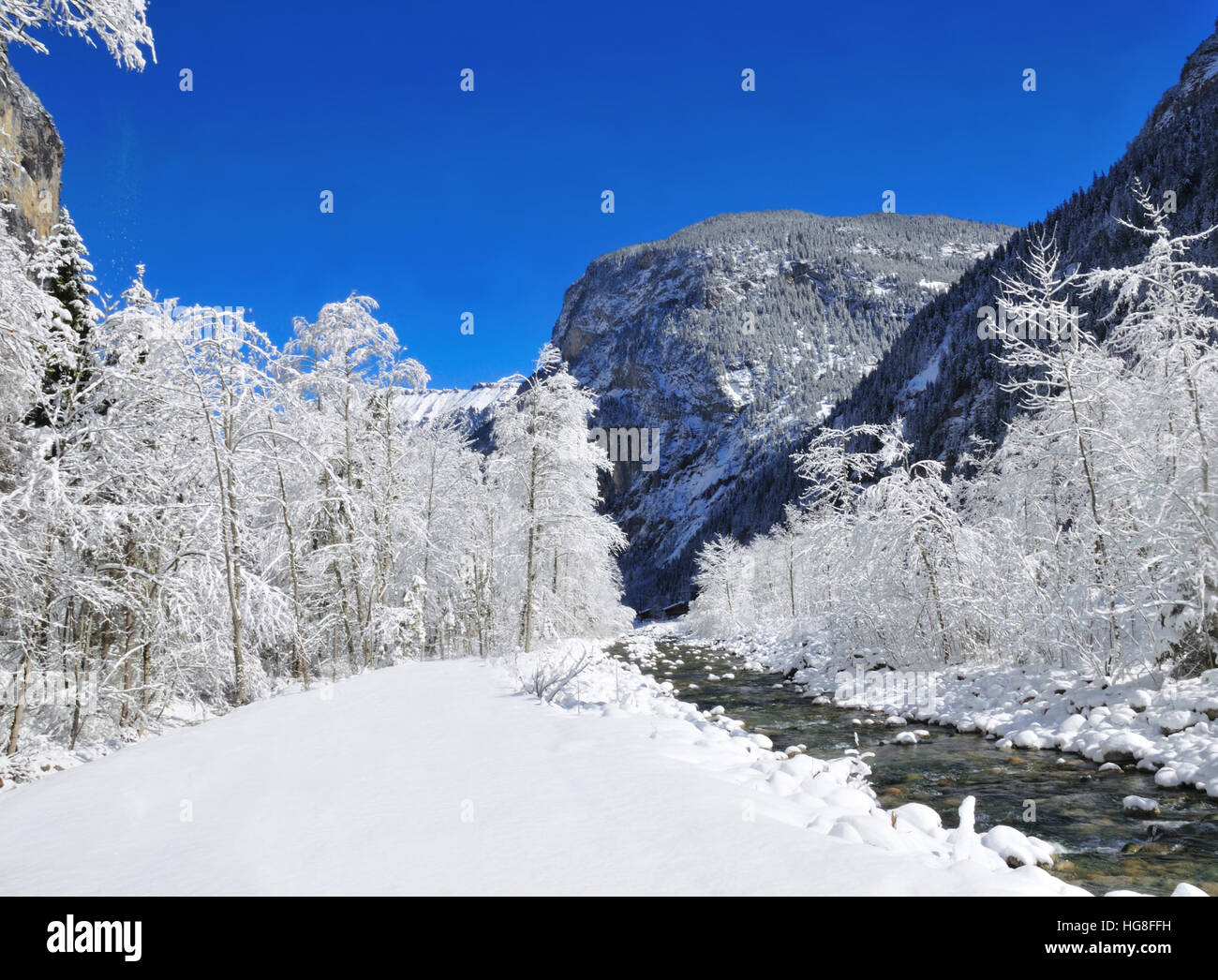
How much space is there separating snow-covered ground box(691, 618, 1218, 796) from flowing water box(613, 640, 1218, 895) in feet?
0.99

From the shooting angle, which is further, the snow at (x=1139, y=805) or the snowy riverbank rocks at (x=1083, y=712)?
the snowy riverbank rocks at (x=1083, y=712)

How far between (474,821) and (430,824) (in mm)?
262

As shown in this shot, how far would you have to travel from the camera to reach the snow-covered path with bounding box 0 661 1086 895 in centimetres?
306

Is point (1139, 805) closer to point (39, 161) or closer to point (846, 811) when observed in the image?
point (846, 811)

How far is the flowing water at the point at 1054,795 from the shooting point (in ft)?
17.7

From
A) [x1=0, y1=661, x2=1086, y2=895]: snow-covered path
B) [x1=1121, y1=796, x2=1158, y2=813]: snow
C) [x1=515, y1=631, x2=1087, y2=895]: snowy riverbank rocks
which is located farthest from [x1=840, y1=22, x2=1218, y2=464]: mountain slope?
[x1=0, y1=661, x2=1086, y2=895]: snow-covered path

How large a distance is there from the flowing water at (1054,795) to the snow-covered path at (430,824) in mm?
3173

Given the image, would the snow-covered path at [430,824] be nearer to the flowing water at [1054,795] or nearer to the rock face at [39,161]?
the flowing water at [1054,795]

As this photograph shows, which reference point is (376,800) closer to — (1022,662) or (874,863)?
(874,863)

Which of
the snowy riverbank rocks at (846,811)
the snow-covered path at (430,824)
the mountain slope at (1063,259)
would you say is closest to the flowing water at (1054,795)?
the snowy riverbank rocks at (846,811)

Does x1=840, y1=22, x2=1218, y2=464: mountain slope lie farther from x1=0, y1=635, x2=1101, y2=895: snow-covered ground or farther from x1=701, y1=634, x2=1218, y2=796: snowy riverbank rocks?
x1=0, y1=635, x2=1101, y2=895: snow-covered ground

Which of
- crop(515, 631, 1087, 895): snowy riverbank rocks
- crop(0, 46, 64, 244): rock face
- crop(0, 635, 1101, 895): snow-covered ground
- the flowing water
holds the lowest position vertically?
the flowing water

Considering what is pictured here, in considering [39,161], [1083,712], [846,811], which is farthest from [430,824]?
[39,161]
